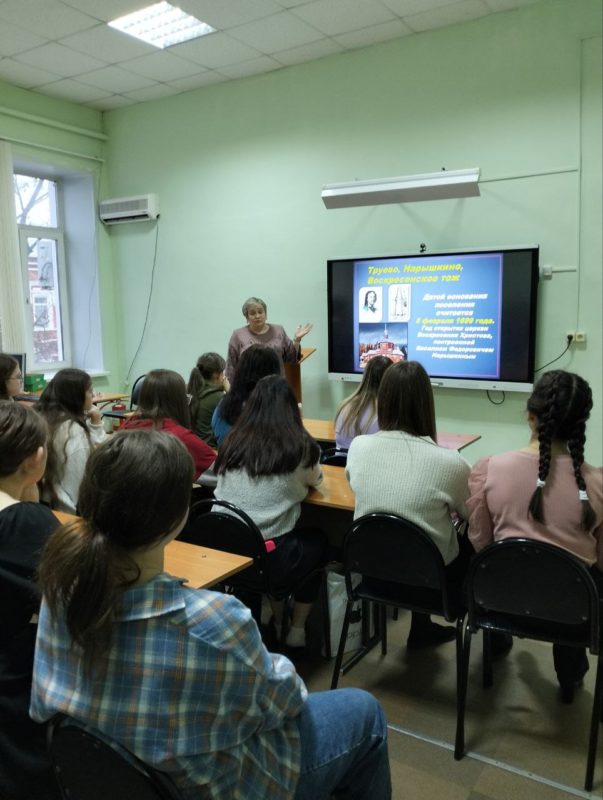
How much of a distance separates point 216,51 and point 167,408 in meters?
3.46

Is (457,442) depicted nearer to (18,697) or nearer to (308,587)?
(308,587)

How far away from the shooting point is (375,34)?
470 cm

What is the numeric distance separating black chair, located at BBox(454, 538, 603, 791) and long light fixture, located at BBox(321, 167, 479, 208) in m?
3.14

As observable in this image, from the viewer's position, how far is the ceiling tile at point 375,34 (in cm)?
456

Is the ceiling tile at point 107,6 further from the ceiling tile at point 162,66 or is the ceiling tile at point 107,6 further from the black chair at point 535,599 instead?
the black chair at point 535,599

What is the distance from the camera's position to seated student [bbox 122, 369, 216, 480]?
9.27 feet

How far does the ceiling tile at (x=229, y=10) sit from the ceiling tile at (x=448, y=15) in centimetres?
100

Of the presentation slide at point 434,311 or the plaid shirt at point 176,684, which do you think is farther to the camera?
the presentation slide at point 434,311

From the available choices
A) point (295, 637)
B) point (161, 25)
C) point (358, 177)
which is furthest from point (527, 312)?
point (161, 25)

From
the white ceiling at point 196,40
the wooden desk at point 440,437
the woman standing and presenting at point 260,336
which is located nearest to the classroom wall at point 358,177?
the white ceiling at point 196,40

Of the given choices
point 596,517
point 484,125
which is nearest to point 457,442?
point 596,517

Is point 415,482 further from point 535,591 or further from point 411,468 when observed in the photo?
point 535,591

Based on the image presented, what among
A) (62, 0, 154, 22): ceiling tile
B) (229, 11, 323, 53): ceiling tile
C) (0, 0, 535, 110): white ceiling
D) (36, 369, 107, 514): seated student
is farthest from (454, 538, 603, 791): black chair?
(62, 0, 154, 22): ceiling tile

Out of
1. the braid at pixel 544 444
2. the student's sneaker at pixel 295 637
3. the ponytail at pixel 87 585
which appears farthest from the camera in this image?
the student's sneaker at pixel 295 637
